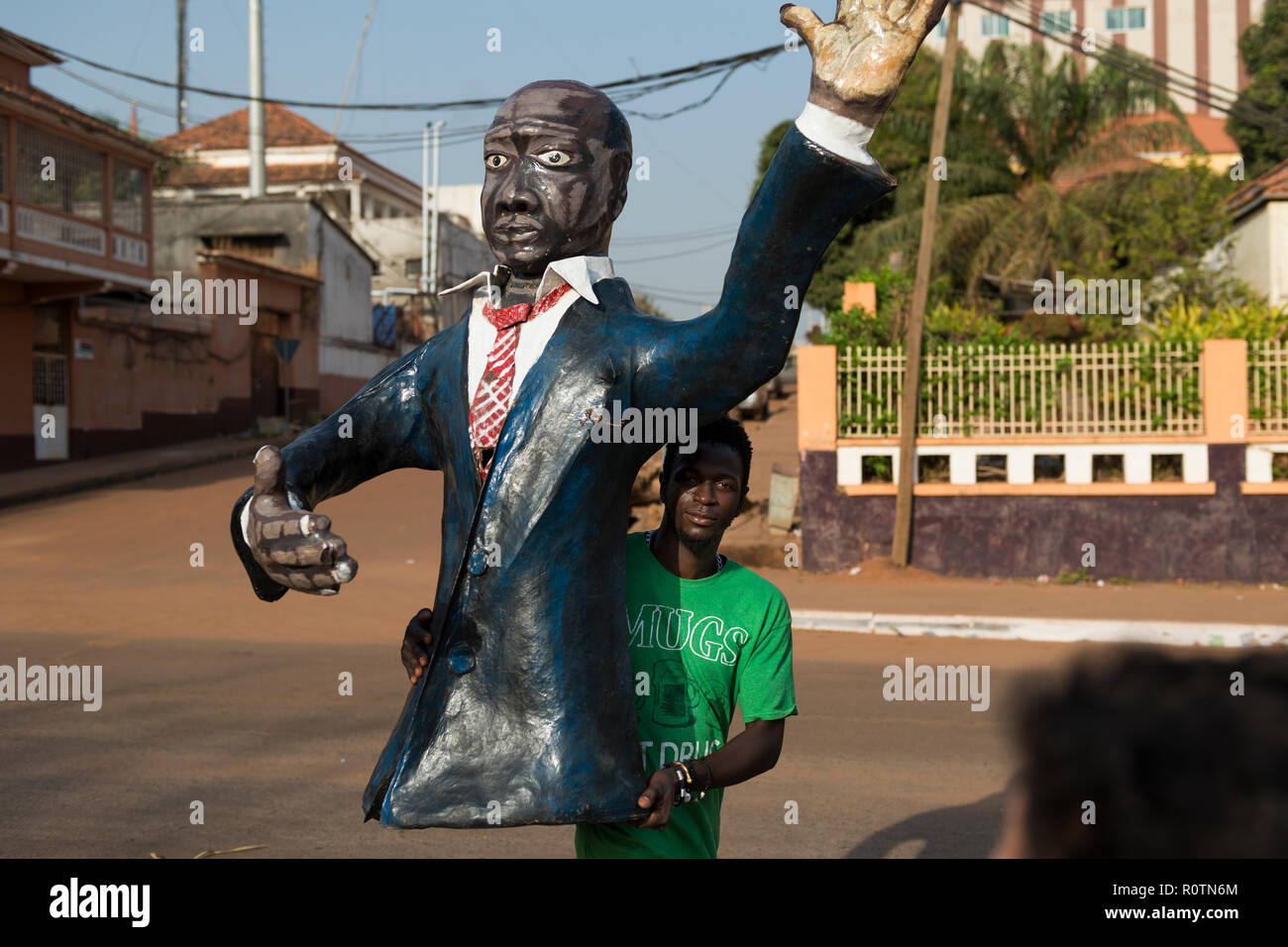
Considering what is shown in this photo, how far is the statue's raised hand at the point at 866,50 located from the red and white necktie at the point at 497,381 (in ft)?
2.13

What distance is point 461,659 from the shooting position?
77.1 inches

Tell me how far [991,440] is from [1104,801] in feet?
37.5

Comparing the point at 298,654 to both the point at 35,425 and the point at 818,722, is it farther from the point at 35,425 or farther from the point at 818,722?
the point at 35,425

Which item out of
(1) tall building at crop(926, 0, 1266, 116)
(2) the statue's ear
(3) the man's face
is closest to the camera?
(2) the statue's ear

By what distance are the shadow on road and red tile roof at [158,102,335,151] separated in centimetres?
3514

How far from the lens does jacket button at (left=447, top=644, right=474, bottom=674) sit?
1.96 metres

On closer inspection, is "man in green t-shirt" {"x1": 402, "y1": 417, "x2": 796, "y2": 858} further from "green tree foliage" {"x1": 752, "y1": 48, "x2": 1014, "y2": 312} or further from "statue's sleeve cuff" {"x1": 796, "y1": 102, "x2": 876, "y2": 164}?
"green tree foliage" {"x1": 752, "y1": 48, "x2": 1014, "y2": 312}

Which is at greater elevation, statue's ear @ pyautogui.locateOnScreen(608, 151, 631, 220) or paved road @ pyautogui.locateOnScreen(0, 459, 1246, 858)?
statue's ear @ pyautogui.locateOnScreen(608, 151, 631, 220)

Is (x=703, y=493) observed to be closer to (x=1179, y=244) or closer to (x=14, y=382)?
(x=1179, y=244)

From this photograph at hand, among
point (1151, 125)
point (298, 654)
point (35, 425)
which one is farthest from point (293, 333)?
point (298, 654)

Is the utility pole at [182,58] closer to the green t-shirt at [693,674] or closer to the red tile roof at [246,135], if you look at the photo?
the red tile roof at [246,135]

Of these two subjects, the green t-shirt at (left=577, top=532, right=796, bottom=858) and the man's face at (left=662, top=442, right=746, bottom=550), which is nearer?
the green t-shirt at (left=577, top=532, right=796, bottom=858)

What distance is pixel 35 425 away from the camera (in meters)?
19.0

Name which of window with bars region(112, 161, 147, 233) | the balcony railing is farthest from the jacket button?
window with bars region(112, 161, 147, 233)
